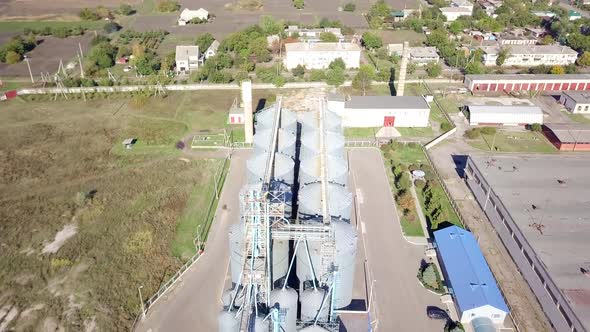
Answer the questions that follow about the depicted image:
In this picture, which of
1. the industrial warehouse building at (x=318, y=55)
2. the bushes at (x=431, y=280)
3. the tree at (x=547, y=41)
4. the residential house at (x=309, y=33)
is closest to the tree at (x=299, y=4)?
the residential house at (x=309, y=33)

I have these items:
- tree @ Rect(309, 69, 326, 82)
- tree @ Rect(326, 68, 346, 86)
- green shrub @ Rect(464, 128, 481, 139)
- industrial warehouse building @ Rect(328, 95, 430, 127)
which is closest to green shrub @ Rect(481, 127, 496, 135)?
green shrub @ Rect(464, 128, 481, 139)

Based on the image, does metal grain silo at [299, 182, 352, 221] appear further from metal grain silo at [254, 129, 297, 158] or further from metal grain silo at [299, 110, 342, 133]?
metal grain silo at [299, 110, 342, 133]

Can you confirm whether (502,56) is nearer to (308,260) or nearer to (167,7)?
(308,260)

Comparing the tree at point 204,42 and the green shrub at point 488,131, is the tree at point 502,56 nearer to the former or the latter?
the green shrub at point 488,131

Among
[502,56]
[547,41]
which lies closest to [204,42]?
[502,56]

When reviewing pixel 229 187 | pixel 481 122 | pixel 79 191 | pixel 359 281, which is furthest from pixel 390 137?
pixel 79 191
